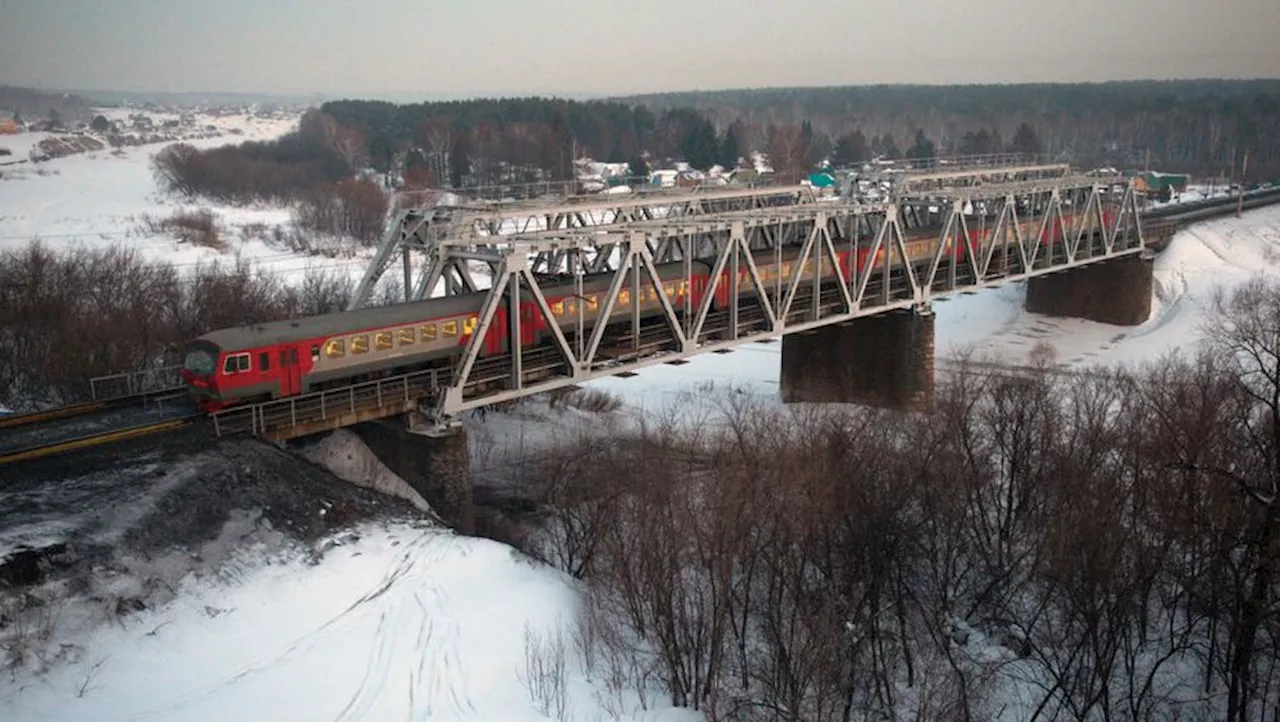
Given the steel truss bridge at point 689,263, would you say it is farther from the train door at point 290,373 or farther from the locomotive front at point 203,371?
the locomotive front at point 203,371

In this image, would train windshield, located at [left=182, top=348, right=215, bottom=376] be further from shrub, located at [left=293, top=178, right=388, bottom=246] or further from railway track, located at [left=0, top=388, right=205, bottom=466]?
shrub, located at [left=293, top=178, right=388, bottom=246]

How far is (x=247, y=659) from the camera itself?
61.2ft

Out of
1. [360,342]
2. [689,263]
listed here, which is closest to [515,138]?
[689,263]

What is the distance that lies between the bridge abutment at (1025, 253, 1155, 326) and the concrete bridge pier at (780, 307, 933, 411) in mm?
22045

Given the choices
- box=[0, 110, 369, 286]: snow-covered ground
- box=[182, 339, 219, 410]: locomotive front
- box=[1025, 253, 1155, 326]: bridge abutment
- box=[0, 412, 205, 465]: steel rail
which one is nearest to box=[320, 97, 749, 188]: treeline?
box=[0, 110, 369, 286]: snow-covered ground

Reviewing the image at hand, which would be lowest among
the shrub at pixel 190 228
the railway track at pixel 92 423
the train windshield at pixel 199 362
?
the railway track at pixel 92 423

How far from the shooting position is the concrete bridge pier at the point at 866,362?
44188mm

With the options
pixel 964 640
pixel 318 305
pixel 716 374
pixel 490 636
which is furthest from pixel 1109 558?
pixel 318 305

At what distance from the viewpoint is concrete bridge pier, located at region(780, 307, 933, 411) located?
44188 mm

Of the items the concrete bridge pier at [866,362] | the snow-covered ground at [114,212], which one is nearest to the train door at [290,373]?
the snow-covered ground at [114,212]

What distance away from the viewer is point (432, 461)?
28047 millimetres

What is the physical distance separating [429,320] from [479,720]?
1350 cm

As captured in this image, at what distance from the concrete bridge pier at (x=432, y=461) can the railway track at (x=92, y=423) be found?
4.96 meters

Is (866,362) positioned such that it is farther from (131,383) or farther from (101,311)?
(101,311)
